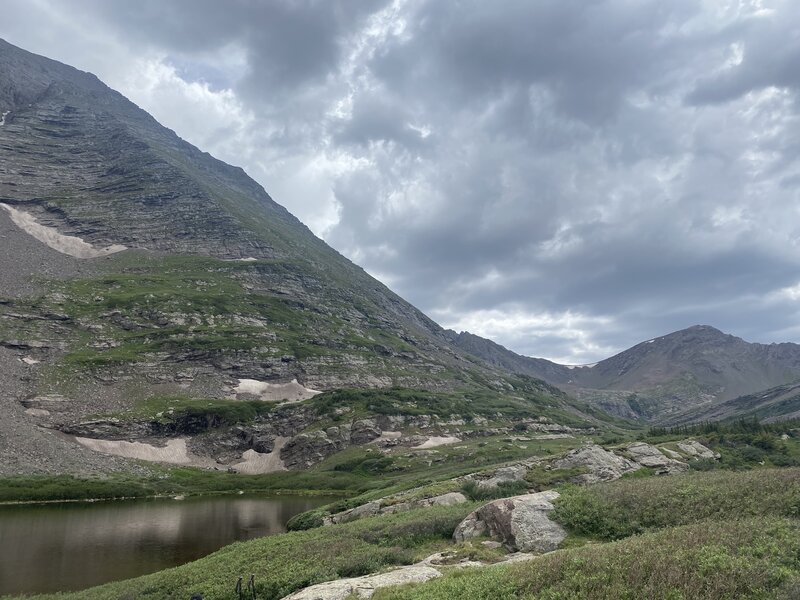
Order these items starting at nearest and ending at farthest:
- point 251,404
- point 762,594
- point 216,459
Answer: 1. point 762,594
2. point 216,459
3. point 251,404

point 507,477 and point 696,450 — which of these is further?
point 696,450

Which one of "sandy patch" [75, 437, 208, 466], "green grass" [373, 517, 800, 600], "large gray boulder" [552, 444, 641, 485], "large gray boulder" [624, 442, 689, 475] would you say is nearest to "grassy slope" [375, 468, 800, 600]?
"green grass" [373, 517, 800, 600]

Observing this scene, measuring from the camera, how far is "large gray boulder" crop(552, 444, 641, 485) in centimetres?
4766

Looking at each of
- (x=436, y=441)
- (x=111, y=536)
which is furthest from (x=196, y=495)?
(x=436, y=441)

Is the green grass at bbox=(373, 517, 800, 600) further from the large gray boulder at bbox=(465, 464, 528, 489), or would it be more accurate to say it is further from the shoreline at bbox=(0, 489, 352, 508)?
the shoreline at bbox=(0, 489, 352, 508)

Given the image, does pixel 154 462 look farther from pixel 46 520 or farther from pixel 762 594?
pixel 762 594

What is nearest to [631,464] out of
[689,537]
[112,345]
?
[689,537]

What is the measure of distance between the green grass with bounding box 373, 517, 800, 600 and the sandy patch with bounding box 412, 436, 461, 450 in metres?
160

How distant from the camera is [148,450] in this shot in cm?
15400

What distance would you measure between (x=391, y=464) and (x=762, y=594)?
148906 millimetres

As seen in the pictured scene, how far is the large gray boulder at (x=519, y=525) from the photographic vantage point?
2444 cm

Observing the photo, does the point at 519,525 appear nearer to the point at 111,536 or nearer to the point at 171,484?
the point at 111,536

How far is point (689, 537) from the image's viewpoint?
17.4m

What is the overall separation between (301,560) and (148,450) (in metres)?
154
